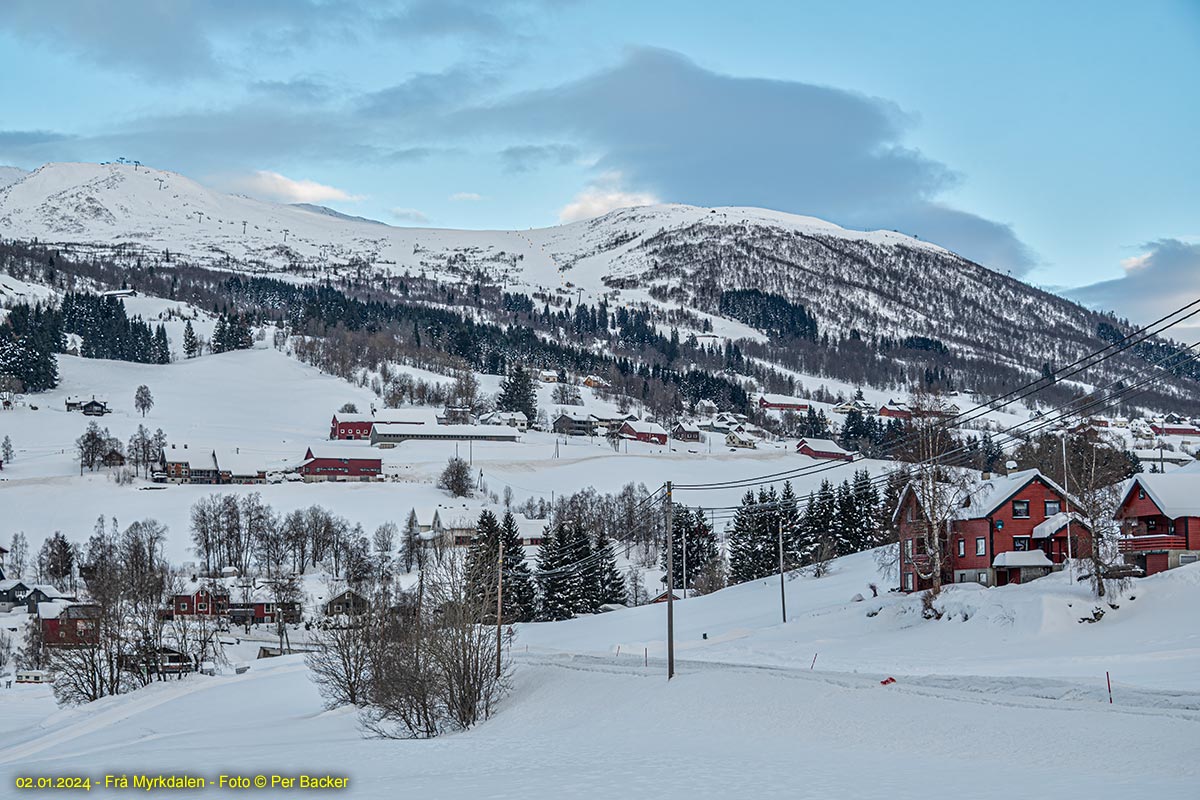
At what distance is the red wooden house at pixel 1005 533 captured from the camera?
57719mm

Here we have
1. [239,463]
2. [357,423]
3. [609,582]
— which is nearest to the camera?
[609,582]

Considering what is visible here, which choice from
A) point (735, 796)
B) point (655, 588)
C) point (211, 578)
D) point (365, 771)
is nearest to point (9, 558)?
point (211, 578)

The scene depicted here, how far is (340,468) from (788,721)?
128 m

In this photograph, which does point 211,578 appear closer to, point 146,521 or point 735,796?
point 146,521

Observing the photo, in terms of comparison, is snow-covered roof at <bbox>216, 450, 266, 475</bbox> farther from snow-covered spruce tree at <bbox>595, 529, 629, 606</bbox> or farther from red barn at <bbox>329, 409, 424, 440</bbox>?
snow-covered spruce tree at <bbox>595, 529, 629, 606</bbox>

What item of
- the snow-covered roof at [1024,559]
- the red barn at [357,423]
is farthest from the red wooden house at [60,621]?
the red barn at [357,423]

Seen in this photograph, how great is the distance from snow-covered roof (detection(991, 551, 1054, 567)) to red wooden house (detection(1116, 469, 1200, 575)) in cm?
403

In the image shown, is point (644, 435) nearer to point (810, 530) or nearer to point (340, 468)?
point (340, 468)

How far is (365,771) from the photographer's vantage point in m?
27.4

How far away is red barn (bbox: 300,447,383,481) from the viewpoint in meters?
149

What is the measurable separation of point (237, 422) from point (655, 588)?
108969mm

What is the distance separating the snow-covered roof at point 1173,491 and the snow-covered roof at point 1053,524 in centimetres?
319

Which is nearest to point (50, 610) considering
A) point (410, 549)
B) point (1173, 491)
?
point (410, 549)

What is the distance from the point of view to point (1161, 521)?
53.3m
